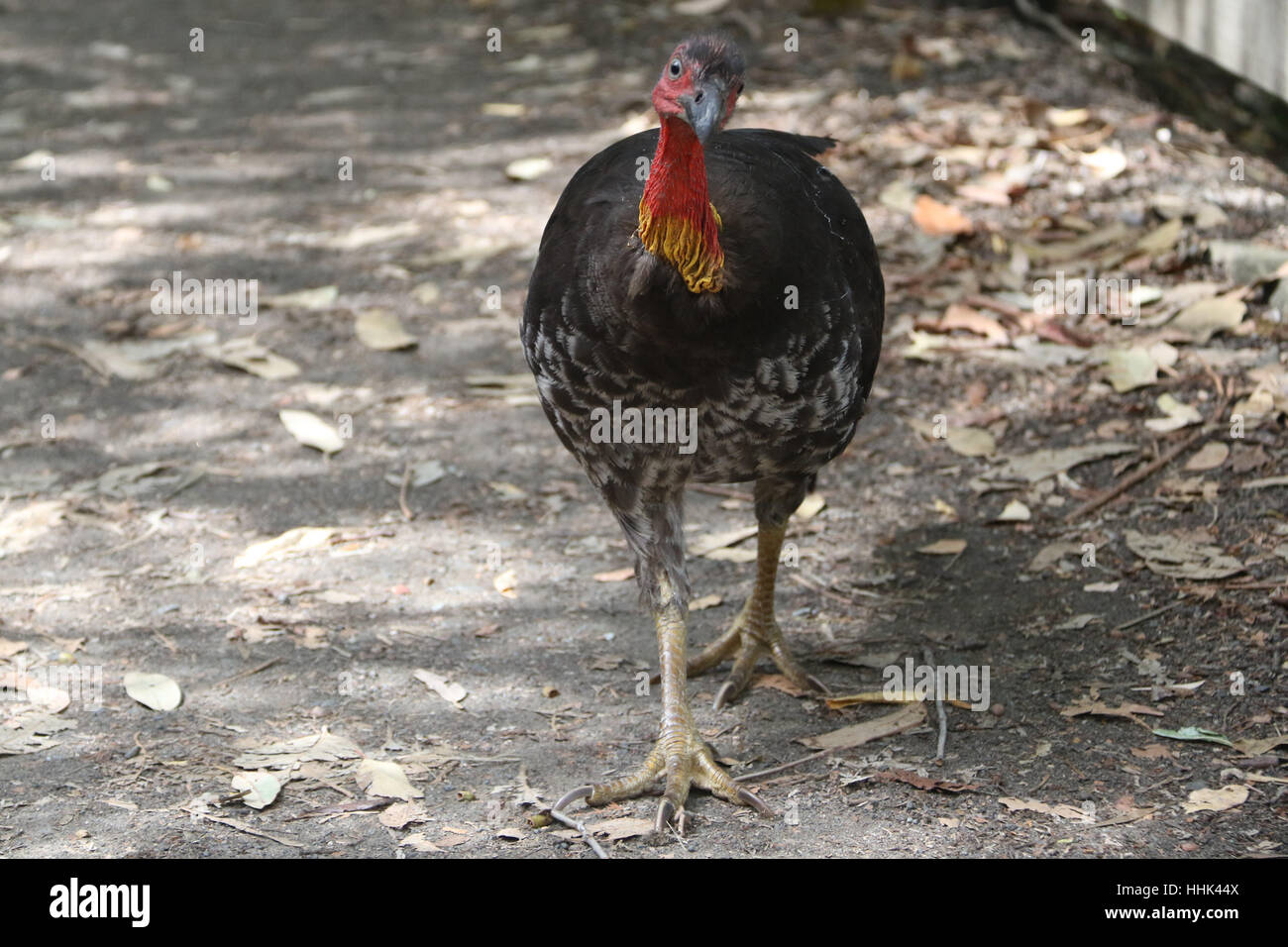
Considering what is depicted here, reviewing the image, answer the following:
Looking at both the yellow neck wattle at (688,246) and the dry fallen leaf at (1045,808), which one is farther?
the dry fallen leaf at (1045,808)

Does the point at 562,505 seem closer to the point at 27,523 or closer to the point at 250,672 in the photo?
the point at 250,672

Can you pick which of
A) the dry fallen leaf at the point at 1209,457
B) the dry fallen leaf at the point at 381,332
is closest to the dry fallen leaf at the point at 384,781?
the dry fallen leaf at the point at 381,332

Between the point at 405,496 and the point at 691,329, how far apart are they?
2.09 m

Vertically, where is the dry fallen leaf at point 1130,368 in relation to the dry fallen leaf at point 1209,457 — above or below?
above

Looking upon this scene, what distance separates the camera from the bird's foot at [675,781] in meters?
3.64

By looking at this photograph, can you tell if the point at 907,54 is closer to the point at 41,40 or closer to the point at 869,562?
the point at 869,562

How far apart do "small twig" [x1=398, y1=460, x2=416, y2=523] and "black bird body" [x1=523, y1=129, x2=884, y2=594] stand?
133cm

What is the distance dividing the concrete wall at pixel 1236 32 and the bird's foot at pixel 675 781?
4.50 metres

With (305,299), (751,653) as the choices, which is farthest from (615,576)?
(305,299)

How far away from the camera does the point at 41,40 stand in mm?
10109

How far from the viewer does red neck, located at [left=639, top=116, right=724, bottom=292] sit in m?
3.31

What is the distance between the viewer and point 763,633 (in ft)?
14.2

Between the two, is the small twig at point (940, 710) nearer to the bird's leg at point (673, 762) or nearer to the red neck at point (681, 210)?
the bird's leg at point (673, 762)

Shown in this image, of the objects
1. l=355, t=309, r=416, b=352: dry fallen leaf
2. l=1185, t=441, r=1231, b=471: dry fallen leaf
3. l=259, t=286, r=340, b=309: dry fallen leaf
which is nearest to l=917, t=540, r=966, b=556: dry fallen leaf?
l=1185, t=441, r=1231, b=471: dry fallen leaf
